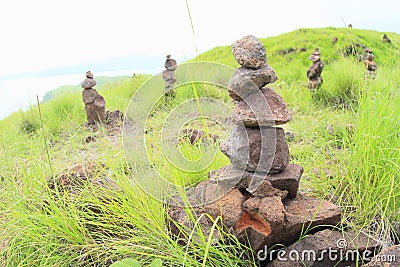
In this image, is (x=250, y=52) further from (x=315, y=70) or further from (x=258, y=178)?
(x=315, y=70)

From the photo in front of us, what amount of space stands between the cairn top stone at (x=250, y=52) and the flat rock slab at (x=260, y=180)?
528 mm

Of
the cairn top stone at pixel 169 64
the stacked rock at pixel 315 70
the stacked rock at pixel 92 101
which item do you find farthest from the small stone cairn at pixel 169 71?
the stacked rock at pixel 315 70

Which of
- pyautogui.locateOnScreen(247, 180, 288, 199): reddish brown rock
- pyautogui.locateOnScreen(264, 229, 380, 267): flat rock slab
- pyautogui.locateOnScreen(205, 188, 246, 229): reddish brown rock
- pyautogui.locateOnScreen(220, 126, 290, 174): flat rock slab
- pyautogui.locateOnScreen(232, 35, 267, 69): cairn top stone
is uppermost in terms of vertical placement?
pyautogui.locateOnScreen(232, 35, 267, 69): cairn top stone

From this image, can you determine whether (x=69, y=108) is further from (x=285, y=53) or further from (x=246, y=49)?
(x=285, y=53)

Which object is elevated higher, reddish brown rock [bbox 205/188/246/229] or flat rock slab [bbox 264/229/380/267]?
reddish brown rock [bbox 205/188/246/229]

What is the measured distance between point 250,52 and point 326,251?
0.95 meters

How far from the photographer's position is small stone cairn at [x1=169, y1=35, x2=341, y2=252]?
64.6 inches

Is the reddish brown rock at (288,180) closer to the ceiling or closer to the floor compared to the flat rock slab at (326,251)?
closer to the ceiling

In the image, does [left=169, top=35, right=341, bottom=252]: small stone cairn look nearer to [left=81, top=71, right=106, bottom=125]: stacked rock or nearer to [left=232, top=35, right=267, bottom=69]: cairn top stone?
[left=232, top=35, right=267, bottom=69]: cairn top stone

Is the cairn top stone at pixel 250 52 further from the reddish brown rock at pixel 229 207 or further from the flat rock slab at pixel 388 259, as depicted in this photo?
the flat rock slab at pixel 388 259

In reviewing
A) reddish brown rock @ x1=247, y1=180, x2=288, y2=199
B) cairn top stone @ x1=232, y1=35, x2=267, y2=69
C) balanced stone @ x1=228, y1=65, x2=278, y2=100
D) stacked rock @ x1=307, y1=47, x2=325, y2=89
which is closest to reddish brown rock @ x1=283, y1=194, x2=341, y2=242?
reddish brown rock @ x1=247, y1=180, x2=288, y2=199

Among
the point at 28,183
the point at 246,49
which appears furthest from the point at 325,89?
the point at 28,183

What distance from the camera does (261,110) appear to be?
5.55 ft

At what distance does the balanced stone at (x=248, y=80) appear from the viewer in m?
1.68
